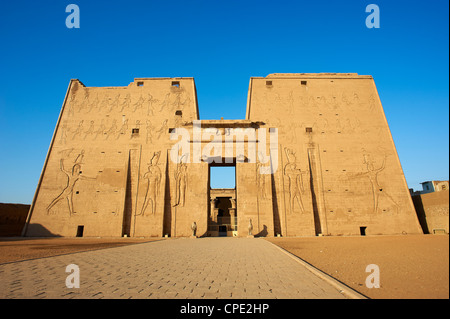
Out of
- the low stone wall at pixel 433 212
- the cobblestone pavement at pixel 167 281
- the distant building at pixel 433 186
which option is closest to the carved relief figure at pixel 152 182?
the cobblestone pavement at pixel 167 281

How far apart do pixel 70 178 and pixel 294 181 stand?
17704 millimetres

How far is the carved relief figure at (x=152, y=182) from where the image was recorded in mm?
18609

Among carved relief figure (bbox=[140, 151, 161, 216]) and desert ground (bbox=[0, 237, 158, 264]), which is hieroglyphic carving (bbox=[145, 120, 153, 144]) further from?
desert ground (bbox=[0, 237, 158, 264])

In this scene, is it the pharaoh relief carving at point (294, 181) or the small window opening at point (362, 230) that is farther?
the pharaoh relief carving at point (294, 181)

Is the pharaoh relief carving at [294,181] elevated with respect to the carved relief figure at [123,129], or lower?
lower

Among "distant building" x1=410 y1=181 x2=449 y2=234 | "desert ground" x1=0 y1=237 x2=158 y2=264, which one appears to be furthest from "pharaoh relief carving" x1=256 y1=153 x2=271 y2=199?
"distant building" x1=410 y1=181 x2=449 y2=234

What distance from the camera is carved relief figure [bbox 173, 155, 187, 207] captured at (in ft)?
61.4

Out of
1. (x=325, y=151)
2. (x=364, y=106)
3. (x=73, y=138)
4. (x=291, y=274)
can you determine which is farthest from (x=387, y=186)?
(x=73, y=138)

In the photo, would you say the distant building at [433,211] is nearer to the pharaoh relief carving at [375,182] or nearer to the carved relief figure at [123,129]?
the pharaoh relief carving at [375,182]

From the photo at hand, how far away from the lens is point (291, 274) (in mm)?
5043

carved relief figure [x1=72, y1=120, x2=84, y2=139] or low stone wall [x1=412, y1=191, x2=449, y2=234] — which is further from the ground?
carved relief figure [x1=72, y1=120, x2=84, y2=139]

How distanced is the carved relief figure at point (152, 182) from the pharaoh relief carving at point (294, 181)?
32.9ft

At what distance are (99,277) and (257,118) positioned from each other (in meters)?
17.9
